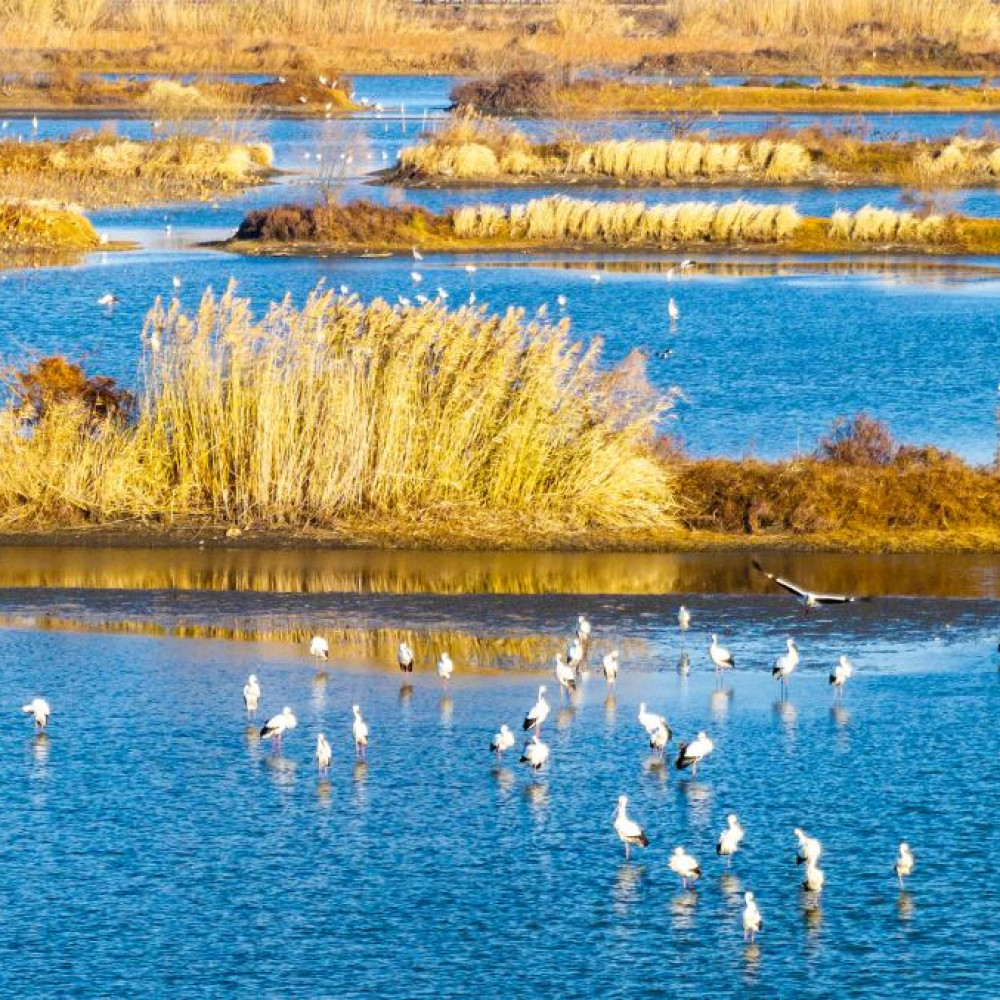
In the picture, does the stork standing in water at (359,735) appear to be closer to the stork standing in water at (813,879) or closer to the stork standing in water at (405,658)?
the stork standing in water at (405,658)

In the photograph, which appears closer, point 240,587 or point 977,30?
point 240,587

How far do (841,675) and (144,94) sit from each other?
262ft

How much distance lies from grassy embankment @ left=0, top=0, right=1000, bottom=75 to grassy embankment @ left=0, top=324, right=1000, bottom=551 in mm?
79734

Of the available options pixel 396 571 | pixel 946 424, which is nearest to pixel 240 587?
pixel 396 571

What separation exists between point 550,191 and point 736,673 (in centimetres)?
5090

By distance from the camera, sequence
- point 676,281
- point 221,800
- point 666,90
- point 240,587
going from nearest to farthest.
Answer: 1. point 221,800
2. point 240,587
3. point 676,281
4. point 666,90

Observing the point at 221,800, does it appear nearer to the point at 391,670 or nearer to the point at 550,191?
the point at 391,670

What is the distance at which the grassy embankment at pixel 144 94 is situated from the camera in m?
96.1

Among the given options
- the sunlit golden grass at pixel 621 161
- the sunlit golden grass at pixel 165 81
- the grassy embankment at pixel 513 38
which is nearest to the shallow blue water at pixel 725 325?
the sunlit golden grass at pixel 621 161

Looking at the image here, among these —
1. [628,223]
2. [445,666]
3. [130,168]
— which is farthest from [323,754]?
[130,168]

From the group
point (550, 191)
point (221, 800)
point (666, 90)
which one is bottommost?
point (221, 800)

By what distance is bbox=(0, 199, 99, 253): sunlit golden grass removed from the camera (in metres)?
58.0

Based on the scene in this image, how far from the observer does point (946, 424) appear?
33344 millimetres

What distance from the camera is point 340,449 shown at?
2639 cm
